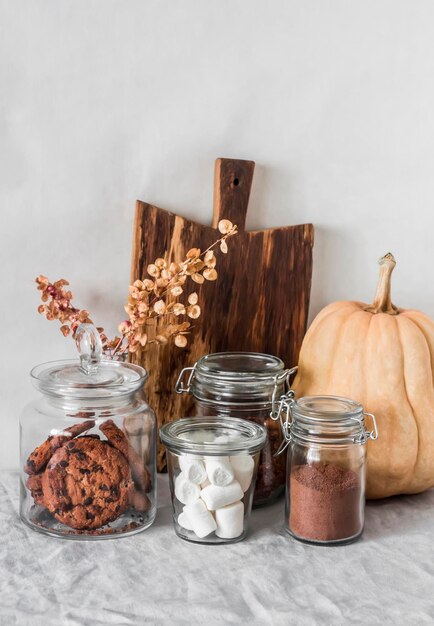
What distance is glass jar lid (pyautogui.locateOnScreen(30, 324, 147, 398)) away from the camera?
101 centimetres

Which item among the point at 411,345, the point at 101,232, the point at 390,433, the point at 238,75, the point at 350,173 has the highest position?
the point at 238,75

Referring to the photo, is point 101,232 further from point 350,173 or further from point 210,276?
point 350,173

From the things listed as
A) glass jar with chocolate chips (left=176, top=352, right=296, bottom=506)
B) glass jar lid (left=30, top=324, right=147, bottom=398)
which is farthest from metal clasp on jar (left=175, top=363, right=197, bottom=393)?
glass jar lid (left=30, top=324, right=147, bottom=398)

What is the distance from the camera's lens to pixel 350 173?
51.0 inches

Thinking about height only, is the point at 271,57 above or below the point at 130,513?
above

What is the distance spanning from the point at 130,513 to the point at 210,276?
0.34m

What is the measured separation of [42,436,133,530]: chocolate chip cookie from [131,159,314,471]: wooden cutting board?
23 cm

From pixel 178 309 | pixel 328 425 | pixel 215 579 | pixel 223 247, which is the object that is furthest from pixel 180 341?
pixel 215 579

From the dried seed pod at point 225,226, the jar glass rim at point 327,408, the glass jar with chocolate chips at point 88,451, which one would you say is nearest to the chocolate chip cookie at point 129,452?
the glass jar with chocolate chips at point 88,451

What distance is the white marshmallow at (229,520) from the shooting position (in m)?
1.00

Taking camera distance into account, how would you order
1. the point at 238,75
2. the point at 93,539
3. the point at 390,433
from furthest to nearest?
the point at 238,75
the point at 390,433
the point at 93,539

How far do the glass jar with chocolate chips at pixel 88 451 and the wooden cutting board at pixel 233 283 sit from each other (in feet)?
0.48

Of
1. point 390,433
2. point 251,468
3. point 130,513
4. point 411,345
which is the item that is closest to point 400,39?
point 411,345

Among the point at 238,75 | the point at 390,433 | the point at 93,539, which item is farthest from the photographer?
the point at 238,75
